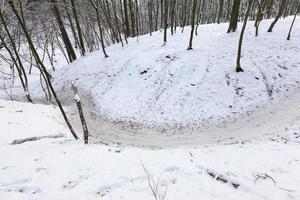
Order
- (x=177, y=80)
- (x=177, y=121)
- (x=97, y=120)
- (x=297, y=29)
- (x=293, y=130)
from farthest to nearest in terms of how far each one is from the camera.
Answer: (x=297, y=29), (x=177, y=80), (x=97, y=120), (x=177, y=121), (x=293, y=130)

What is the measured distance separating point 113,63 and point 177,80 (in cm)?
588

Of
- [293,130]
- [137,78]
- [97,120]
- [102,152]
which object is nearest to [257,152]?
[293,130]

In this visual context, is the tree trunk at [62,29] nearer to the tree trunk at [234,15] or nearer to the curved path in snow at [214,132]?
the curved path in snow at [214,132]

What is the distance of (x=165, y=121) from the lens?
1190 centimetres

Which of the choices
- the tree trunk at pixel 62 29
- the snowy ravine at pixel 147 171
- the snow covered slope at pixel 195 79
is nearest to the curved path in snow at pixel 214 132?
the snow covered slope at pixel 195 79

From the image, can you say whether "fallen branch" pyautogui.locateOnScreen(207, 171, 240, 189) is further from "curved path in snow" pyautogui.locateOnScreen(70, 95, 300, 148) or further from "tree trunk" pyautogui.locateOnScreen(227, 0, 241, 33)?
"tree trunk" pyautogui.locateOnScreen(227, 0, 241, 33)

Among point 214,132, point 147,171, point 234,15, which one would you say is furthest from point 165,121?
point 234,15

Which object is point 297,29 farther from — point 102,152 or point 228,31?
point 102,152

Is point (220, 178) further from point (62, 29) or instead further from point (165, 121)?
point (62, 29)

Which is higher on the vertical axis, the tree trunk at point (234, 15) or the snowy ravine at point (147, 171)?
the tree trunk at point (234, 15)

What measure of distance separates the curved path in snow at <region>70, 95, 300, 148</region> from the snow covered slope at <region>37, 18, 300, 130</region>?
1.66ft

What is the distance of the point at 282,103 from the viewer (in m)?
10.9

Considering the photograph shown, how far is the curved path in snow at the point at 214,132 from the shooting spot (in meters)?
9.31

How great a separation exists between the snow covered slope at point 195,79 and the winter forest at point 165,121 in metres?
0.07
